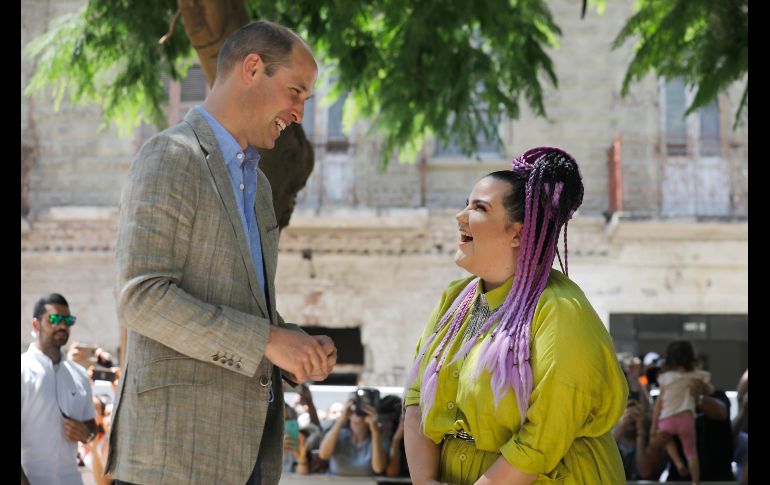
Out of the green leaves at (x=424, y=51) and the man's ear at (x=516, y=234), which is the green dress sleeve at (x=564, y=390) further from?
the green leaves at (x=424, y=51)

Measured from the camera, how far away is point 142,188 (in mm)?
2713

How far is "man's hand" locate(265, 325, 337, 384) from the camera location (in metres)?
2.68

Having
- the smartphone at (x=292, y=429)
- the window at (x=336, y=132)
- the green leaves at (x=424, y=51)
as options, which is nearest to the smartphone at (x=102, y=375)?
the smartphone at (x=292, y=429)

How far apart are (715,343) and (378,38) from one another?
9.39 meters

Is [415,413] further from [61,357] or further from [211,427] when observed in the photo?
[61,357]

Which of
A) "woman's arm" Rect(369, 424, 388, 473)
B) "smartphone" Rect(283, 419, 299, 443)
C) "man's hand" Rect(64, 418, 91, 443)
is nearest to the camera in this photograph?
"man's hand" Rect(64, 418, 91, 443)

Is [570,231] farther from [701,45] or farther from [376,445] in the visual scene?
[701,45]

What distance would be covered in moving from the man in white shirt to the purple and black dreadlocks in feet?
15.2

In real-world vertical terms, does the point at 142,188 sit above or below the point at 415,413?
above

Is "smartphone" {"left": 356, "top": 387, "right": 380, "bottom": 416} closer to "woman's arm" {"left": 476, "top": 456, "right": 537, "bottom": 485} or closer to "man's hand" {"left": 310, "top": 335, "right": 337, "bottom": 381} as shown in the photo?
"woman's arm" {"left": 476, "top": 456, "right": 537, "bottom": 485}

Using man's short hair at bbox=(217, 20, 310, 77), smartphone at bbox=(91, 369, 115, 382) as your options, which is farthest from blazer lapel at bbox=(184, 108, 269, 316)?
smartphone at bbox=(91, 369, 115, 382)

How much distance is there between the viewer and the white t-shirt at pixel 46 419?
699 centimetres
